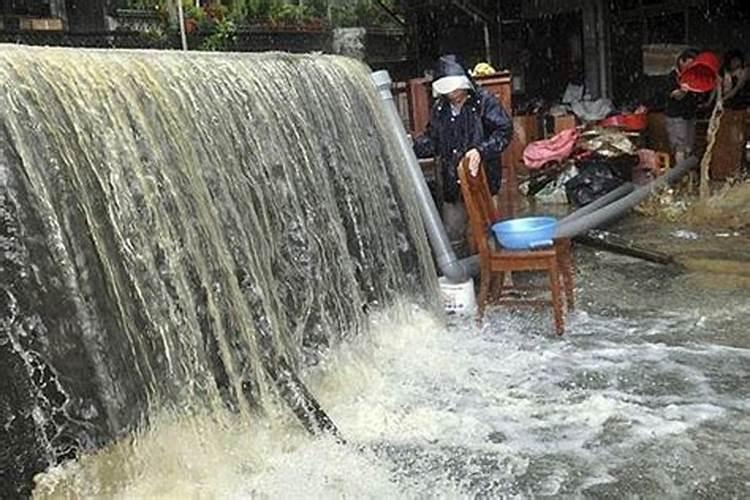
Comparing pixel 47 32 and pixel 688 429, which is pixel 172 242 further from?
pixel 47 32

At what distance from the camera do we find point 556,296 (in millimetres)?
6012

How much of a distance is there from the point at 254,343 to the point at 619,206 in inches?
227

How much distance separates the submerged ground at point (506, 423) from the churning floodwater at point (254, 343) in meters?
0.02

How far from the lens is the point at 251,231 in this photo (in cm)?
504

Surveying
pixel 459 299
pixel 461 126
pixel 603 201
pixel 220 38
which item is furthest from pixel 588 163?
pixel 220 38

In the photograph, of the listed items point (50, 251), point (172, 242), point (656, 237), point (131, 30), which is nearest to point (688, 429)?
point (172, 242)

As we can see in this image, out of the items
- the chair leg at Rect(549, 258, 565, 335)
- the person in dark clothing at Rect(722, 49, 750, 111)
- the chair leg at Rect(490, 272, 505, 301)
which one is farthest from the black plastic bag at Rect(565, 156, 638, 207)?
the chair leg at Rect(549, 258, 565, 335)

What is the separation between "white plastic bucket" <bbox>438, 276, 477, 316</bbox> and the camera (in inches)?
261

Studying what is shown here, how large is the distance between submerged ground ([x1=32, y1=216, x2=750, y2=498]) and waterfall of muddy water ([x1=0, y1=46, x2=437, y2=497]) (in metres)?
0.12

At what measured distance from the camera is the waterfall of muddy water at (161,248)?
11.7 ft

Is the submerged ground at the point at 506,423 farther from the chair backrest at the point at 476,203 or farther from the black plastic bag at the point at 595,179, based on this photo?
the black plastic bag at the point at 595,179

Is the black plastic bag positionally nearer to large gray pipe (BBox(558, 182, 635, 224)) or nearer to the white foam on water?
large gray pipe (BBox(558, 182, 635, 224))

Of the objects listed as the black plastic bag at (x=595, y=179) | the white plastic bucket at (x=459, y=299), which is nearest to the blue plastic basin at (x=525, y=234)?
the white plastic bucket at (x=459, y=299)

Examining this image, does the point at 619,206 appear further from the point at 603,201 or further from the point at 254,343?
the point at 254,343
